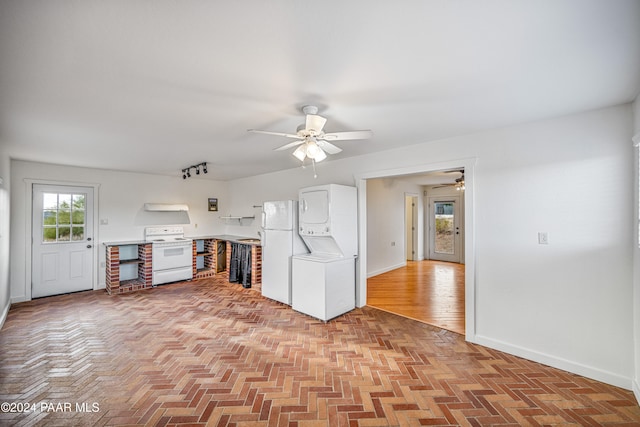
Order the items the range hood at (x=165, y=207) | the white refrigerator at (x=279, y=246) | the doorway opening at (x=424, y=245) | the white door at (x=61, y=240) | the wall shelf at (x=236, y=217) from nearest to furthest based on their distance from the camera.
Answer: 1. the doorway opening at (x=424, y=245)
2. the white refrigerator at (x=279, y=246)
3. the white door at (x=61, y=240)
4. the range hood at (x=165, y=207)
5. the wall shelf at (x=236, y=217)

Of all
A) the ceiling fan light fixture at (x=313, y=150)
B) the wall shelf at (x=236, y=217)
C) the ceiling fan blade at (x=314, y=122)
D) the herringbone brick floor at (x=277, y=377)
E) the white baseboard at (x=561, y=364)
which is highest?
the ceiling fan blade at (x=314, y=122)

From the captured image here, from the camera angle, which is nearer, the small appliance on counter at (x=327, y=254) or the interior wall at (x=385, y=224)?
the small appliance on counter at (x=327, y=254)

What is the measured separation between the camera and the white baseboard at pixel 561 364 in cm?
A: 231

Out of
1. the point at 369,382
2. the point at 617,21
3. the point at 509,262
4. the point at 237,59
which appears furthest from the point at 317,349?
the point at 617,21

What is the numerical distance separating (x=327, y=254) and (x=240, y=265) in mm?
2437

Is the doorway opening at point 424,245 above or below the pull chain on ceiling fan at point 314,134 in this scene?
below

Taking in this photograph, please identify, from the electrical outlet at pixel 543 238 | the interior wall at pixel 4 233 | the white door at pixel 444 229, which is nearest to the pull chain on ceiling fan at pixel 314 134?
the electrical outlet at pixel 543 238

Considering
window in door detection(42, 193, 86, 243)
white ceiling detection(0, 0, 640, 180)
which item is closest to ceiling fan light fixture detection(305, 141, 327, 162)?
white ceiling detection(0, 0, 640, 180)

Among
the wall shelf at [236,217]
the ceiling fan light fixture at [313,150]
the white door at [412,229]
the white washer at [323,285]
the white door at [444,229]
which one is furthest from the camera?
the white door at [412,229]

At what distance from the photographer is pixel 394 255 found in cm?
708

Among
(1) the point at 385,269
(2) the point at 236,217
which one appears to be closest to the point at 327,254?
(1) the point at 385,269

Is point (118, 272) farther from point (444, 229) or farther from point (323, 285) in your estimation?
point (444, 229)

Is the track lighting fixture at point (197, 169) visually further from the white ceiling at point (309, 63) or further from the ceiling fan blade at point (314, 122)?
the ceiling fan blade at point (314, 122)

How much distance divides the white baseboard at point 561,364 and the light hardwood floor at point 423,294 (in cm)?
45
